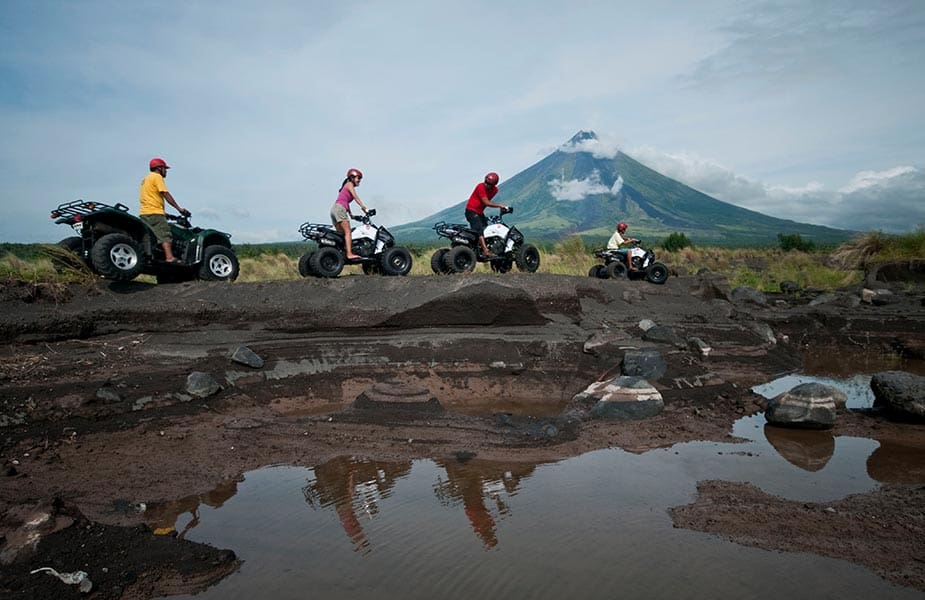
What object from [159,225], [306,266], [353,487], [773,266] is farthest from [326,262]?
[773,266]

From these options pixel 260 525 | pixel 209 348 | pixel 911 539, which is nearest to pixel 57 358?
pixel 209 348

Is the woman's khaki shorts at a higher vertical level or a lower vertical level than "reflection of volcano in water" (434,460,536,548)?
higher

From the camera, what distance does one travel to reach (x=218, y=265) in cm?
1090

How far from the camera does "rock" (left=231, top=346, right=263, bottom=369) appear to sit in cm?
806

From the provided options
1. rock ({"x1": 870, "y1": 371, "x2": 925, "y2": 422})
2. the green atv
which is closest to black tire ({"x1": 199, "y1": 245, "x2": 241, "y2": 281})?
the green atv

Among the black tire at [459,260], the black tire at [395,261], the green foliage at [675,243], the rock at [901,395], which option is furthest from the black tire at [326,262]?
the green foliage at [675,243]

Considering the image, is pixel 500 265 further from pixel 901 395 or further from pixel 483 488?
pixel 483 488

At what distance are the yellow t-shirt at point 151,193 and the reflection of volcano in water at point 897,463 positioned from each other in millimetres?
9929

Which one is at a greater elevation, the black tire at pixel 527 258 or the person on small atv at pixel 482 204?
the person on small atv at pixel 482 204

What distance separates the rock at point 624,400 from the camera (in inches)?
276

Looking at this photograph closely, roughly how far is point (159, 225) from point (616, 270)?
422 inches

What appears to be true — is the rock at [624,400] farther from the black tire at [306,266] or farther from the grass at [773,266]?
the grass at [773,266]

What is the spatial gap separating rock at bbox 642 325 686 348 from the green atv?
7.31 m

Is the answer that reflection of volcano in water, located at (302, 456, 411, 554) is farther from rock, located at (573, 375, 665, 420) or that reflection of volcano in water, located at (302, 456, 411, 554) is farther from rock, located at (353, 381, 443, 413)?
rock, located at (573, 375, 665, 420)
